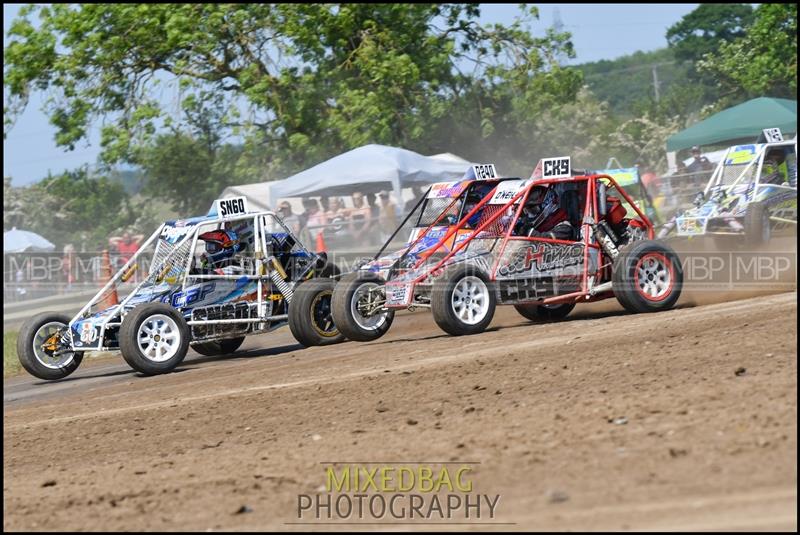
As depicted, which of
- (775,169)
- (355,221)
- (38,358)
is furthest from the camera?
(355,221)

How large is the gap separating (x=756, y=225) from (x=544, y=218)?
633cm

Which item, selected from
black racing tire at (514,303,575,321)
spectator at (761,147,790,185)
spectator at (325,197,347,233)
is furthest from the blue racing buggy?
spectator at (325,197,347,233)

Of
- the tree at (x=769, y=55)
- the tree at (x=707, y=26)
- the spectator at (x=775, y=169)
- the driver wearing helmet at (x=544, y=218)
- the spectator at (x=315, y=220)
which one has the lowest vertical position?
the driver wearing helmet at (x=544, y=218)

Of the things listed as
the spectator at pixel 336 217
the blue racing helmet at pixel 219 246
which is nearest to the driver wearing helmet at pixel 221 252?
the blue racing helmet at pixel 219 246

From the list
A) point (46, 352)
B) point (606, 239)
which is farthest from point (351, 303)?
point (46, 352)

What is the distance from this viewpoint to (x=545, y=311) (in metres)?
13.0

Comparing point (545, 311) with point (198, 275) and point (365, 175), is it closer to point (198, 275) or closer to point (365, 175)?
point (198, 275)

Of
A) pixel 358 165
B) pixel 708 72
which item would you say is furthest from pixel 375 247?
pixel 708 72

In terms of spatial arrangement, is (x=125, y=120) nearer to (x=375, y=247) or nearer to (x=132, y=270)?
(x=375, y=247)

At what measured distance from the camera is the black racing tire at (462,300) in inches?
439

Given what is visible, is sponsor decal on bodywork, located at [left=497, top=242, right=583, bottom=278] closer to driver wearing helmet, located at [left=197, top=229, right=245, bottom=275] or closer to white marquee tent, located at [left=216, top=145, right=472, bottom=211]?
driver wearing helmet, located at [left=197, top=229, right=245, bottom=275]

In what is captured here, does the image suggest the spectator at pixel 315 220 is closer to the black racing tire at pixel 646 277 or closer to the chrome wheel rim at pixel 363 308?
the chrome wheel rim at pixel 363 308

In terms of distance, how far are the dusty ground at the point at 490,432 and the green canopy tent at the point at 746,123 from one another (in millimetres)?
14919

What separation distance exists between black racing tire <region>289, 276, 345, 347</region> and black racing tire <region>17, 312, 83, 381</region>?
→ 252 centimetres
